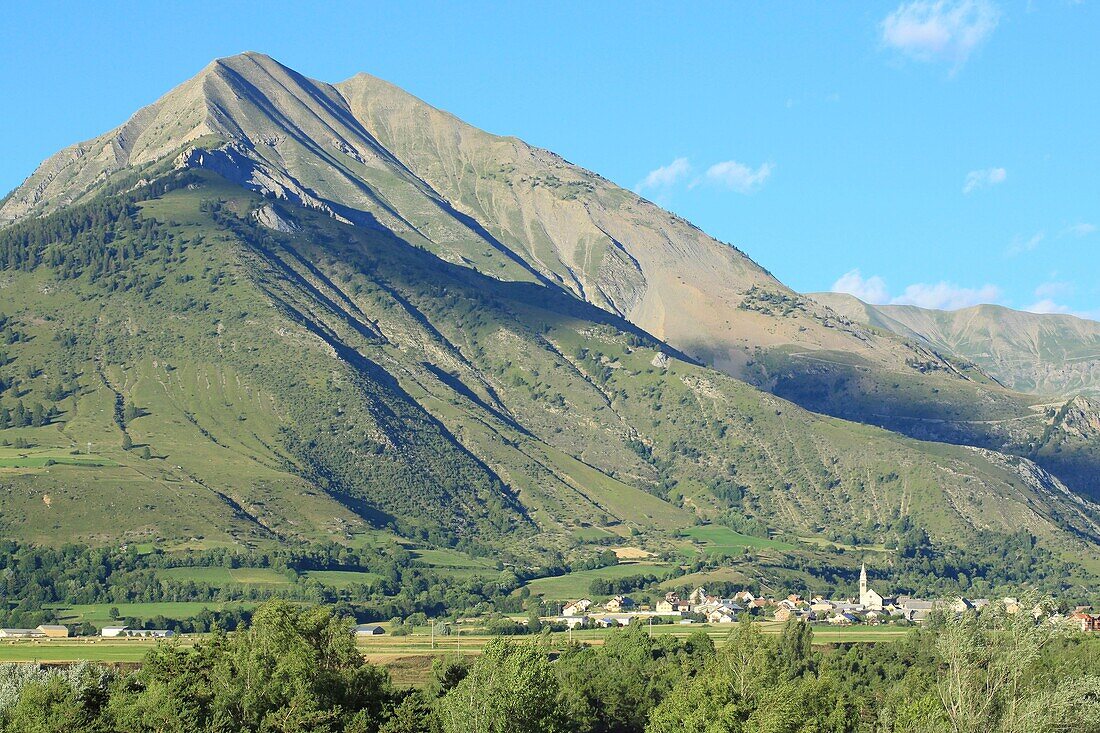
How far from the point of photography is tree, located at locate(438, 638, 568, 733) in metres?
103

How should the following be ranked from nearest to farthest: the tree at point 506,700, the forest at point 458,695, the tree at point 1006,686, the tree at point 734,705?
the tree at point 1006,686 < the forest at point 458,695 < the tree at point 506,700 < the tree at point 734,705

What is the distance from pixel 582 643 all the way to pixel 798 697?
7969cm

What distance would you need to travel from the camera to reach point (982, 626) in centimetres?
11081

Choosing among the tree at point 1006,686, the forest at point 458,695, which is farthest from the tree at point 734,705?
the tree at point 1006,686

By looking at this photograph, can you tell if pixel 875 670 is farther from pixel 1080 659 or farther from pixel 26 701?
pixel 26 701

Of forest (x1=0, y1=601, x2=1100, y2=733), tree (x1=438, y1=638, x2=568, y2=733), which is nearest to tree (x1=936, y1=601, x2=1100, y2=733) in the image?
forest (x1=0, y1=601, x2=1100, y2=733)

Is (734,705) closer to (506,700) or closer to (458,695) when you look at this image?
(506,700)

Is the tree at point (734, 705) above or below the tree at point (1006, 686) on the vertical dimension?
below

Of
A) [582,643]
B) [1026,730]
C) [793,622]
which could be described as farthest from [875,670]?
[1026,730]

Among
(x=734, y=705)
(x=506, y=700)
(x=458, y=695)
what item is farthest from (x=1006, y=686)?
(x=458, y=695)

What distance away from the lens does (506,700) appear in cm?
10438

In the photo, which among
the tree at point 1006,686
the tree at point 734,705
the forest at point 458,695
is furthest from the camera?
the tree at point 734,705

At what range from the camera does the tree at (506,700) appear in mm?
102562

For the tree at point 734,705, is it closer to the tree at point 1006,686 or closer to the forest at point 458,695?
the forest at point 458,695
